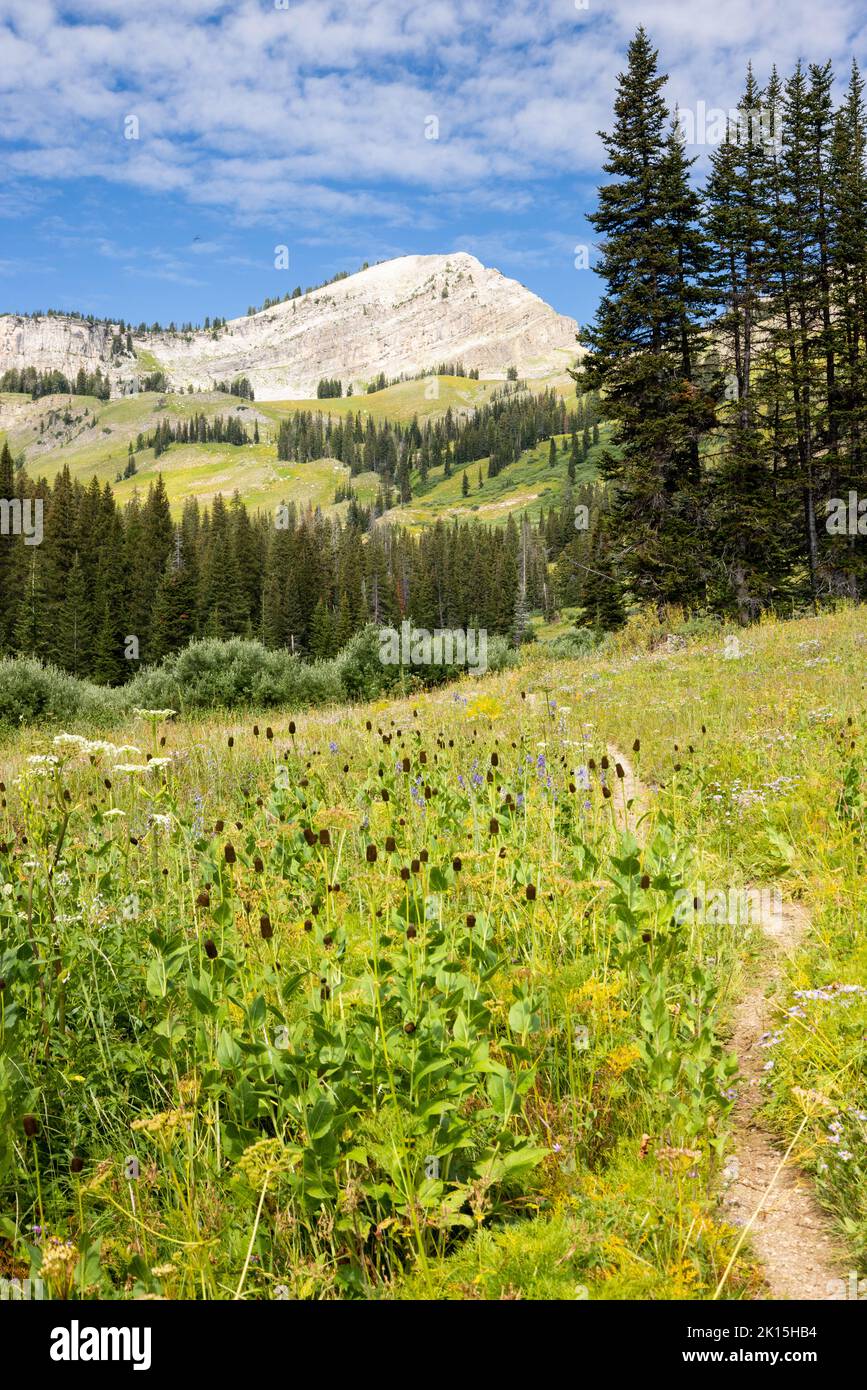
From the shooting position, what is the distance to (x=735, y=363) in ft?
95.7

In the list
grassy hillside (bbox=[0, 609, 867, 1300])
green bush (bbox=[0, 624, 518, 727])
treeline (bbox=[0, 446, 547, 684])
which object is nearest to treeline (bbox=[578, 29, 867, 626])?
green bush (bbox=[0, 624, 518, 727])

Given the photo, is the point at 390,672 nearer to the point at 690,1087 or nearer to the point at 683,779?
the point at 683,779

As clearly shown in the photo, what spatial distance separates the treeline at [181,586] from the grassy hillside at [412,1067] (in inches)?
2738

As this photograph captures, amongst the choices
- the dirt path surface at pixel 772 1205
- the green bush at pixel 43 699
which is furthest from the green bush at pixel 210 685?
the dirt path surface at pixel 772 1205

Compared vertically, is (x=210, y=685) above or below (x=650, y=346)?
below

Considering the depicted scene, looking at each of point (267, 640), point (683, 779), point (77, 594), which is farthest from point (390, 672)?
point (267, 640)

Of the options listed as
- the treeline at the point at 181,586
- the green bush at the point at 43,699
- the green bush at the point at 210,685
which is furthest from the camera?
the treeline at the point at 181,586

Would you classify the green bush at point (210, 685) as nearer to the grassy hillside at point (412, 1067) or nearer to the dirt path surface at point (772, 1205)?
the grassy hillside at point (412, 1067)

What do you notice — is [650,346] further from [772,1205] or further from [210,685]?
[772,1205]

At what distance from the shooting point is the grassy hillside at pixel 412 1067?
2471 millimetres

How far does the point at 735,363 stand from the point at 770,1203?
31538 mm

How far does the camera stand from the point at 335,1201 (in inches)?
103

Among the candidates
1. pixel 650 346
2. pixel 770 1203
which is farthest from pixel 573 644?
pixel 770 1203

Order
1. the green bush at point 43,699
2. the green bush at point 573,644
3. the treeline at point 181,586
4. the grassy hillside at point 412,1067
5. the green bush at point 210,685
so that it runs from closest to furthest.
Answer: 1. the grassy hillside at point 412,1067
2. the green bush at point 43,699
3. the green bush at point 210,685
4. the green bush at point 573,644
5. the treeline at point 181,586
